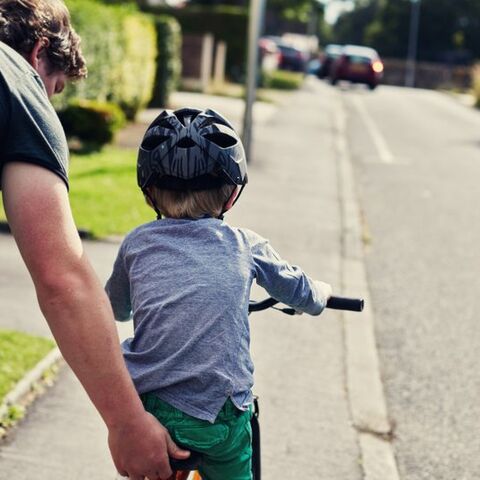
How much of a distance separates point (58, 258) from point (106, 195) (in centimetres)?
824

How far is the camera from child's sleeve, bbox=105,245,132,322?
2.42 metres

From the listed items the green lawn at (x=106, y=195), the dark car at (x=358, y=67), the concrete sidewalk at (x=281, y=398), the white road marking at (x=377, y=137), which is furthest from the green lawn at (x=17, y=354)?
the dark car at (x=358, y=67)

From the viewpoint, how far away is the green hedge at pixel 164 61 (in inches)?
885

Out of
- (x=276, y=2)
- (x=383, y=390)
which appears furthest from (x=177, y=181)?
(x=276, y=2)

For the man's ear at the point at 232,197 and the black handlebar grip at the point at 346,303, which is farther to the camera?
the black handlebar grip at the point at 346,303

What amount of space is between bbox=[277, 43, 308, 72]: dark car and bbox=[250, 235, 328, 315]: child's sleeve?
55.4m

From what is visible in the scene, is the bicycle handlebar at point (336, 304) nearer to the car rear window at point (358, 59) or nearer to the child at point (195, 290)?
the child at point (195, 290)

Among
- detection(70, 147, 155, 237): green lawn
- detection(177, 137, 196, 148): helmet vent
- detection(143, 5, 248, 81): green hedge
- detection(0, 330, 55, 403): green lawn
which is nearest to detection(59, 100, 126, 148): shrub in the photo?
detection(70, 147, 155, 237): green lawn

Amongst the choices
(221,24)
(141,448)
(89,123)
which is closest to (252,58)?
(89,123)

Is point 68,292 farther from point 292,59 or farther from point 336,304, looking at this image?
point 292,59

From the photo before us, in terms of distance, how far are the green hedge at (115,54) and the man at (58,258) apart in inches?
480

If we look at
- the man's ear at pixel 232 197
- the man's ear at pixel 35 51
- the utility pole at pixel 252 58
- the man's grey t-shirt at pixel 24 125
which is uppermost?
the man's ear at pixel 35 51

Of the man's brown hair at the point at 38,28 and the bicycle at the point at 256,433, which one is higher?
the man's brown hair at the point at 38,28

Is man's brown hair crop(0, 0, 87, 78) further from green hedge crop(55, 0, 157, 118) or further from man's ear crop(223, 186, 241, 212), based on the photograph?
green hedge crop(55, 0, 157, 118)
